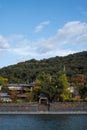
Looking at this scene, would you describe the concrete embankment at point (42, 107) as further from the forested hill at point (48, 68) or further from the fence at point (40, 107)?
the forested hill at point (48, 68)

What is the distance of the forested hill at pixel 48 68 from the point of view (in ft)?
425

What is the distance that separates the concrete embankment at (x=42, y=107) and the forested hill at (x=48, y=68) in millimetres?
51728

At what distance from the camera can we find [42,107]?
73.2 meters

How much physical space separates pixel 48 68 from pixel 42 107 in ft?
208

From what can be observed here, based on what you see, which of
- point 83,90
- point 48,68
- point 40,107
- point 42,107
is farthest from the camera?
point 48,68

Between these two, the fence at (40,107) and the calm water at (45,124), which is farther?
the fence at (40,107)

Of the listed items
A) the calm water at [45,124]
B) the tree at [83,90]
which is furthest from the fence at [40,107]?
the calm water at [45,124]

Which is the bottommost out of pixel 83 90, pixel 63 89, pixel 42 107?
pixel 42 107

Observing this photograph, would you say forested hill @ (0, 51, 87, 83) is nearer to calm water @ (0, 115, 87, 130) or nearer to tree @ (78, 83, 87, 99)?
tree @ (78, 83, 87, 99)

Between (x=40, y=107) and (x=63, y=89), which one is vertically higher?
(x=63, y=89)

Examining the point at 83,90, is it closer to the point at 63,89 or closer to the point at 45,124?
the point at 63,89

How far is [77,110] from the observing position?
7212 centimetres

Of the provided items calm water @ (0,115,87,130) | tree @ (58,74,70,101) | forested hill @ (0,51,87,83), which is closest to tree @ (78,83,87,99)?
tree @ (58,74,70,101)

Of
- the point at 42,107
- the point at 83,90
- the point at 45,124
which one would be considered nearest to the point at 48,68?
the point at 83,90
